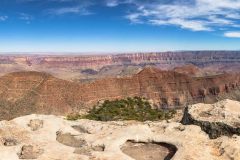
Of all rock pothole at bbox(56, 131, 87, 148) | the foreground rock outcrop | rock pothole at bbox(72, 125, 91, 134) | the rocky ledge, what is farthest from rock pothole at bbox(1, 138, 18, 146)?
the foreground rock outcrop

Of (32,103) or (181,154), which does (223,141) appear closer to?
(181,154)

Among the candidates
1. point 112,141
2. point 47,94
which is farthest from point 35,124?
point 47,94

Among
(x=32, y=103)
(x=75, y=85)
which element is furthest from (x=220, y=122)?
(x=75, y=85)

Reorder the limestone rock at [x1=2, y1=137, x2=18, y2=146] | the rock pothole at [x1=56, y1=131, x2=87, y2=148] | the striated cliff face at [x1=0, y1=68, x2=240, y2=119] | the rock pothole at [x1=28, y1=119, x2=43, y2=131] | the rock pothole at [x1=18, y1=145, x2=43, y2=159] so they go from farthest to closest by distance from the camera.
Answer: the striated cliff face at [x1=0, y1=68, x2=240, y2=119]
the rock pothole at [x1=28, y1=119, x2=43, y2=131]
the rock pothole at [x1=56, y1=131, x2=87, y2=148]
the limestone rock at [x1=2, y1=137, x2=18, y2=146]
the rock pothole at [x1=18, y1=145, x2=43, y2=159]

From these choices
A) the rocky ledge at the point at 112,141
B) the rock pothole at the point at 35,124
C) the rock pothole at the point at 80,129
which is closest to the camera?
the rocky ledge at the point at 112,141

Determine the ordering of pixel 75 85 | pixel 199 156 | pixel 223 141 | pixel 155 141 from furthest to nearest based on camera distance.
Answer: pixel 75 85
pixel 155 141
pixel 223 141
pixel 199 156

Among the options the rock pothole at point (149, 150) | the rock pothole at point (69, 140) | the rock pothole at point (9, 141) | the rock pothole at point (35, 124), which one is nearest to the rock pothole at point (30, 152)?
the rock pothole at point (9, 141)

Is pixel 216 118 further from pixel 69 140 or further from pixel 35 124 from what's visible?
pixel 35 124

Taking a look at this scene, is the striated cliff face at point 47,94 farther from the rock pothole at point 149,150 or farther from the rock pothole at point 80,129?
the rock pothole at point 149,150

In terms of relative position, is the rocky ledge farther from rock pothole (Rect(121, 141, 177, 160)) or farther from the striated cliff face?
the striated cliff face
